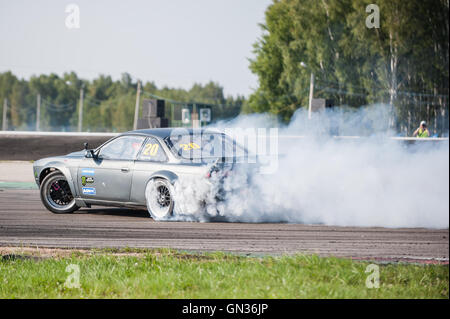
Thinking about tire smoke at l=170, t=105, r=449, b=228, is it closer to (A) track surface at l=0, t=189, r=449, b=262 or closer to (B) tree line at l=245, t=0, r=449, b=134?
(A) track surface at l=0, t=189, r=449, b=262

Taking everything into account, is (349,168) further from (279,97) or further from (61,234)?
(279,97)

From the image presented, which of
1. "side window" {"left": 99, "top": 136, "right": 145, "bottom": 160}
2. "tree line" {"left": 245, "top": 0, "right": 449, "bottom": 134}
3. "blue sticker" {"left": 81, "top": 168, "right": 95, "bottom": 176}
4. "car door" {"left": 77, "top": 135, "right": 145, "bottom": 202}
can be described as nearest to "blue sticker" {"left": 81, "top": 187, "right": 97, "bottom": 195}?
"car door" {"left": 77, "top": 135, "right": 145, "bottom": 202}

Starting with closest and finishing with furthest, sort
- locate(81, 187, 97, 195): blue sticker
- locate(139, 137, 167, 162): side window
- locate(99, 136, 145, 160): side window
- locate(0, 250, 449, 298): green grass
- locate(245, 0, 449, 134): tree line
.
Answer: locate(0, 250, 449, 298): green grass, locate(139, 137, 167, 162): side window, locate(99, 136, 145, 160): side window, locate(81, 187, 97, 195): blue sticker, locate(245, 0, 449, 134): tree line

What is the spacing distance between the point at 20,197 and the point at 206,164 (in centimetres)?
573

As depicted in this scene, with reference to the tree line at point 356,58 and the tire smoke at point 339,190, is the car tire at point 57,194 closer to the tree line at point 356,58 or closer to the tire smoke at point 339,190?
the tire smoke at point 339,190

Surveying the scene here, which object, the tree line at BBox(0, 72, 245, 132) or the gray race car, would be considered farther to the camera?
the tree line at BBox(0, 72, 245, 132)

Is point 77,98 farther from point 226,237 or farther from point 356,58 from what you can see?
point 226,237

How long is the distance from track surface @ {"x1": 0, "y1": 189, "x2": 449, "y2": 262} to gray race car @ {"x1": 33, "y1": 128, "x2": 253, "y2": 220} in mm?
370

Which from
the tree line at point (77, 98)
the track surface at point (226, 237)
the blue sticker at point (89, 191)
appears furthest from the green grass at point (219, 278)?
the tree line at point (77, 98)

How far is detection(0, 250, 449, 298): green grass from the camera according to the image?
5.23 m

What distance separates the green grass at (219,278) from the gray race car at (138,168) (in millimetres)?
2894

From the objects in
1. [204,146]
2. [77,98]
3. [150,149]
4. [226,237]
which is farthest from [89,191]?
[77,98]

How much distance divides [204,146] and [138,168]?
1.07 m
